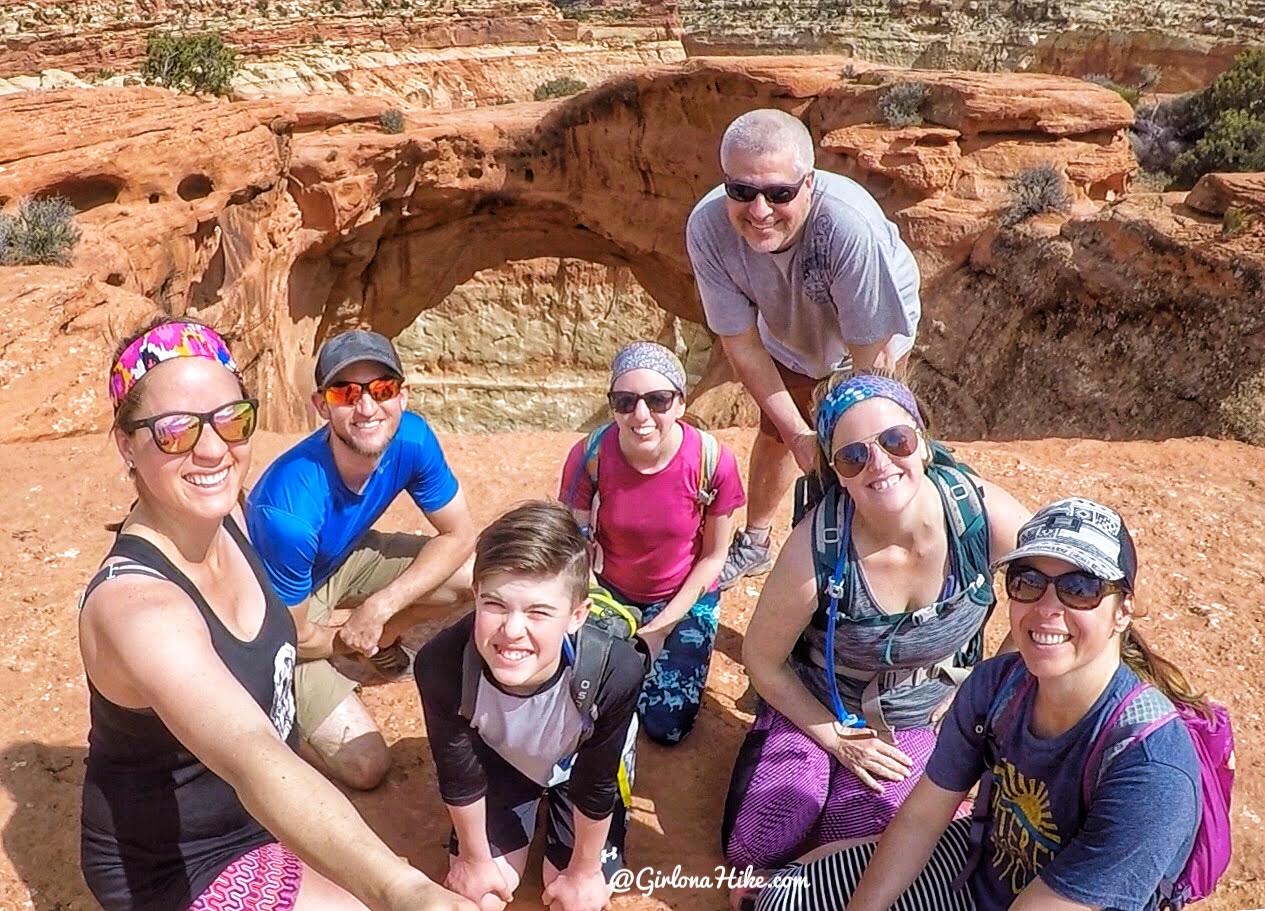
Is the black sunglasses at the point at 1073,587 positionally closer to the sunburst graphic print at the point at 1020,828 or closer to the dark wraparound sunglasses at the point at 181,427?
the sunburst graphic print at the point at 1020,828

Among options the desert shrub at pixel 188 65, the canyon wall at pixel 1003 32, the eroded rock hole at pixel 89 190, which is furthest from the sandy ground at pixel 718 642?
the canyon wall at pixel 1003 32

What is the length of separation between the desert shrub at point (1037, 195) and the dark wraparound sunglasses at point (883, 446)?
9114mm

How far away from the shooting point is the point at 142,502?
200cm

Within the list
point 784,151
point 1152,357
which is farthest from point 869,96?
point 784,151

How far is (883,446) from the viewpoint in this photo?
2.32 m

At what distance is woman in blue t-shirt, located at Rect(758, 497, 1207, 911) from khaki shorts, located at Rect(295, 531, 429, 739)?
67.6 inches

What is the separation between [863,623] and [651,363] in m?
0.98

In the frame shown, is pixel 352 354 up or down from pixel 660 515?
up

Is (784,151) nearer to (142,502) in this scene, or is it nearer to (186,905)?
(142,502)

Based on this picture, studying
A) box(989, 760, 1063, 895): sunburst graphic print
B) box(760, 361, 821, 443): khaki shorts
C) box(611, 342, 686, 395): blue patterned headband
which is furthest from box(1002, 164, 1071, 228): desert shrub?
box(989, 760, 1063, 895): sunburst graphic print

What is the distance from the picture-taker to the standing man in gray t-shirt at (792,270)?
3.16 metres

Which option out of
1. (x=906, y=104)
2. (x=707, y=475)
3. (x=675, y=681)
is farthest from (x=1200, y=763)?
(x=906, y=104)

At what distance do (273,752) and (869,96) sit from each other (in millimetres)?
12951

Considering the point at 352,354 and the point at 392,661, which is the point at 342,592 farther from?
the point at 352,354
